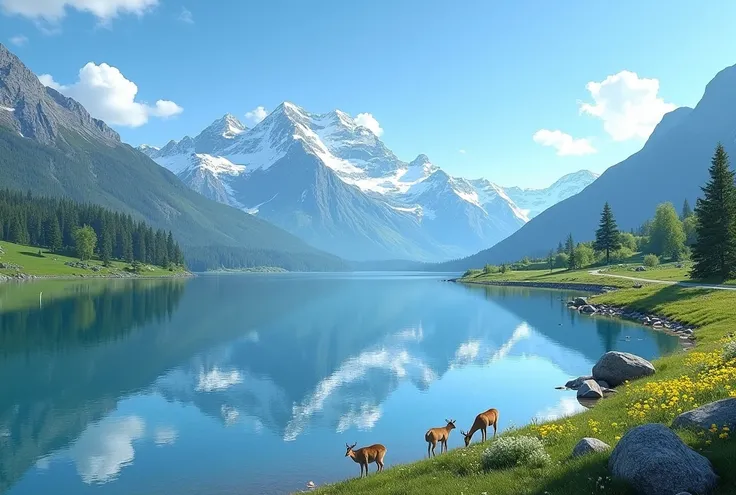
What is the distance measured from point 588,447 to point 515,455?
231 centimetres

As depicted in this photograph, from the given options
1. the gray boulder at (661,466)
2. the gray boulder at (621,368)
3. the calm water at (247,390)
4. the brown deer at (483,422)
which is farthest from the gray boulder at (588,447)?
the gray boulder at (621,368)

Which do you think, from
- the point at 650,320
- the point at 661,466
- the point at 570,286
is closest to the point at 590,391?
the point at 661,466

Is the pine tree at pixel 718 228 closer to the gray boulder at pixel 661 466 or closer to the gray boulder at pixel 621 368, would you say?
the gray boulder at pixel 621 368

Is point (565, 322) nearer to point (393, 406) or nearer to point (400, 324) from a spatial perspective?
Answer: point (400, 324)

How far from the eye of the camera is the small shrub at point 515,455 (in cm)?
1634

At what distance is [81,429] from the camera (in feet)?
108

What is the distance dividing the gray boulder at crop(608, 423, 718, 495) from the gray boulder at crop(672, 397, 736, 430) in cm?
322

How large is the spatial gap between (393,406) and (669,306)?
5200 centimetres

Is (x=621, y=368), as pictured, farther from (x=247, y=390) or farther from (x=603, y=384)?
(x=247, y=390)

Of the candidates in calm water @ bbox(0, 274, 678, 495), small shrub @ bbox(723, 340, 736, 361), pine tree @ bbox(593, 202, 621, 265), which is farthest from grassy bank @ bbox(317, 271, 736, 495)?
pine tree @ bbox(593, 202, 621, 265)

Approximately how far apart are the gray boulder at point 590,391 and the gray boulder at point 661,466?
78.8 ft

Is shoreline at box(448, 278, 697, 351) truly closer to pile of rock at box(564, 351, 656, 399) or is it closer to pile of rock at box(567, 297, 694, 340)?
pile of rock at box(567, 297, 694, 340)

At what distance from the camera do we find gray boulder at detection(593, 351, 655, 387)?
3512 cm

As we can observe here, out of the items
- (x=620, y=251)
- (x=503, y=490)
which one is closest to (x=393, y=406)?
(x=503, y=490)
